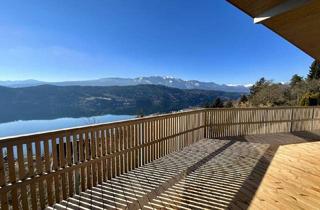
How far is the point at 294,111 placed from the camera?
8578 millimetres

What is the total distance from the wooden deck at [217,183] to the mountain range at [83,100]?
17156 mm

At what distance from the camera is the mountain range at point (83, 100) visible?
984 inches

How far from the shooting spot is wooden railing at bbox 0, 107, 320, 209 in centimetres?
275

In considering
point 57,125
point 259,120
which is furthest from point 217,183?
point 57,125

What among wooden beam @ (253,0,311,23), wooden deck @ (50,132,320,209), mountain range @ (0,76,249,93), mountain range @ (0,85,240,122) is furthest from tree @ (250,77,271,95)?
mountain range @ (0,76,249,93)

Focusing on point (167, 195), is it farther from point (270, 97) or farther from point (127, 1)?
point (270, 97)

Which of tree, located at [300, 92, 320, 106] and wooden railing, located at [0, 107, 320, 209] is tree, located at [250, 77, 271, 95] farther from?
wooden railing, located at [0, 107, 320, 209]

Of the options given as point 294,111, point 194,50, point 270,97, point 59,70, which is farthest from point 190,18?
point 59,70

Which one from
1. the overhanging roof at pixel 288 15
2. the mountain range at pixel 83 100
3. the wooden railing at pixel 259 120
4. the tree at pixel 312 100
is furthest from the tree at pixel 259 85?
the overhanging roof at pixel 288 15

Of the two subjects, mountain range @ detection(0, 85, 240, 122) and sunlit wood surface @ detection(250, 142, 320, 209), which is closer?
sunlit wood surface @ detection(250, 142, 320, 209)

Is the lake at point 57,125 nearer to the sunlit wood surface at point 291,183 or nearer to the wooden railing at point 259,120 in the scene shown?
the wooden railing at point 259,120

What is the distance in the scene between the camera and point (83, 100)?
107 feet

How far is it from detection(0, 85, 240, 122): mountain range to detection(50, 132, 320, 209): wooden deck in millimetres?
17156

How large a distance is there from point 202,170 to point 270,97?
18.0 meters
